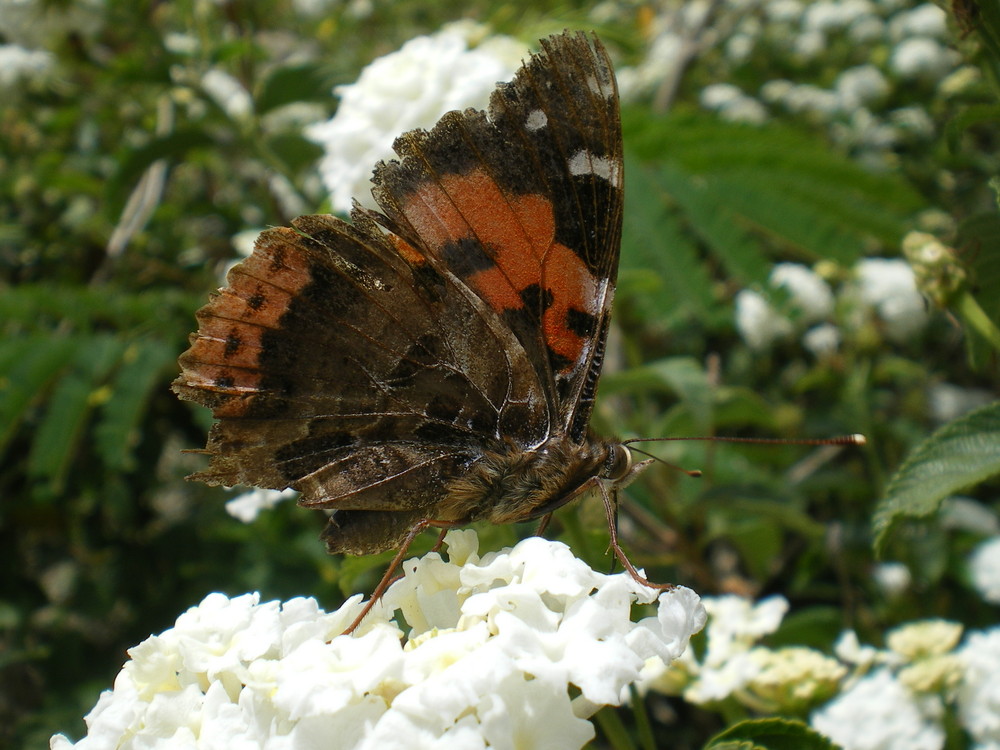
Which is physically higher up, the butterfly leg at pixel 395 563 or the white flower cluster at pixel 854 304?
the butterfly leg at pixel 395 563

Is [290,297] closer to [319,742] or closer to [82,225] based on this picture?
[319,742]

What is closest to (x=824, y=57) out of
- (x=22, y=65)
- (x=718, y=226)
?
(x=718, y=226)

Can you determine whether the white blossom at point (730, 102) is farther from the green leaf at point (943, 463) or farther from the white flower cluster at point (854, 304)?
the green leaf at point (943, 463)

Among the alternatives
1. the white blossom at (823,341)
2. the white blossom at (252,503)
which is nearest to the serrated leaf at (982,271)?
the white blossom at (252,503)

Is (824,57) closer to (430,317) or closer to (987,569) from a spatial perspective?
(987,569)

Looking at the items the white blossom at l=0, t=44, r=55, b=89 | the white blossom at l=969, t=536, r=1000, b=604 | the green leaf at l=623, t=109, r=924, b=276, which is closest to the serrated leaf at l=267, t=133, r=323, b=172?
the green leaf at l=623, t=109, r=924, b=276

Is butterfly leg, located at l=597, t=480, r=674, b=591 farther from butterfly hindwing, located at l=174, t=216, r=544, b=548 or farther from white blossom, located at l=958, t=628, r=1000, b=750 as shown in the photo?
white blossom, located at l=958, t=628, r=1000, b=750
